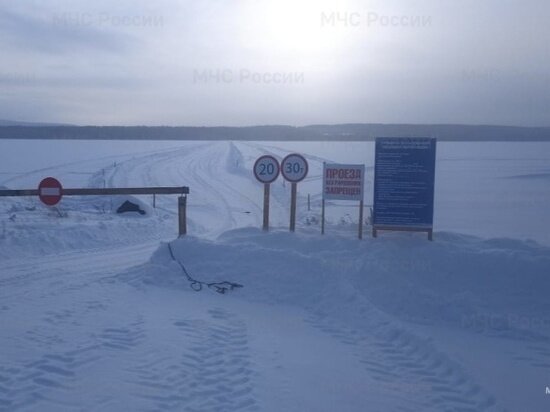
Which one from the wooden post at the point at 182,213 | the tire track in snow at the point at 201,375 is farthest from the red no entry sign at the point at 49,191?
the tire track in snow at the point at 201,375

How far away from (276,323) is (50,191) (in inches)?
215

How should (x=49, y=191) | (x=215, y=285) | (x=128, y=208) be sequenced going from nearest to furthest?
(x=215, y=285) < (x=49, y=191) < (x=128, y=208)

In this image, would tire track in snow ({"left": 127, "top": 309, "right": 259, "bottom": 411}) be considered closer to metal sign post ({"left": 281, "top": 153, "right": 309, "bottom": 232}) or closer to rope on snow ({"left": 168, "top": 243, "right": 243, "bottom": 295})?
rope on snow ({"left": 168, "top": 243, "right": 243, "bottom": 295})

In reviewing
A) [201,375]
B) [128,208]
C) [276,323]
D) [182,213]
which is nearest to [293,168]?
[182,213]

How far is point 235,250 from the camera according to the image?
1073cm

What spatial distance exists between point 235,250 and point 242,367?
14.6ft

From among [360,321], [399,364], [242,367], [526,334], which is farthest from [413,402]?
[526,334]

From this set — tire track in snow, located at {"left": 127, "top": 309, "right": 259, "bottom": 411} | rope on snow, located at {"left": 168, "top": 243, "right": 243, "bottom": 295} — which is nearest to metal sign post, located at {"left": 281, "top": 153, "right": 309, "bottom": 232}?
rope on snow, located at {"left": 168, "top": 243, "right": 243, "bottom": 295}

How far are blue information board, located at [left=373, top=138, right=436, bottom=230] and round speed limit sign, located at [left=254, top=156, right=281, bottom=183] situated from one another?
194cm

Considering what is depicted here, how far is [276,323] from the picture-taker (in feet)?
27.2

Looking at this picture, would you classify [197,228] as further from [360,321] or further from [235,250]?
[360,321]

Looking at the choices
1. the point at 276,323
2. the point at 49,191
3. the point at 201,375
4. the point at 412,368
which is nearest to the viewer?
the point at 201,375

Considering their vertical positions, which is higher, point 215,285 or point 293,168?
point 293,168

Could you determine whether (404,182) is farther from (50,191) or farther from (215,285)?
(50,191)
